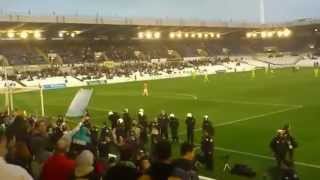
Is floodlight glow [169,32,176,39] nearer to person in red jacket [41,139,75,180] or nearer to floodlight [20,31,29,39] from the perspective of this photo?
floodlight [20,31,29,39]

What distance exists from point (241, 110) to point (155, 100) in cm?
999

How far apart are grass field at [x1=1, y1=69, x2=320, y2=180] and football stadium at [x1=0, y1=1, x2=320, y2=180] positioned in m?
0.08

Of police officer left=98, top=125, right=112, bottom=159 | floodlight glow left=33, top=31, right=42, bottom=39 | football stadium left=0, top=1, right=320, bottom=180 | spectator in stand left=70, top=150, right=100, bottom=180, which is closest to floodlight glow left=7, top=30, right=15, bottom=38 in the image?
football stadium left=0, top=1, right=320, bottom=180

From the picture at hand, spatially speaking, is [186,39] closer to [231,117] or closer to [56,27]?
[56,27]

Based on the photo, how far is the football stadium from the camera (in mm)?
8422

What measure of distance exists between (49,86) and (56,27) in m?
28.0

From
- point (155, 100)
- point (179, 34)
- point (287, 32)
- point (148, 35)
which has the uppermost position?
point (287, 32)

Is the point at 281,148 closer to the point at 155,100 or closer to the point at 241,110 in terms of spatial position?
the point at 241,110

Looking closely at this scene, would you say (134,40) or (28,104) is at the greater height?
(134,40)

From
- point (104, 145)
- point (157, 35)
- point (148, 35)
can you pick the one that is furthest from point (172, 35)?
point (104, 145)

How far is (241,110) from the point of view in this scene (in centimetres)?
3253

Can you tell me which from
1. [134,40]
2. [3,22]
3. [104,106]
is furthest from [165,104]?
[134,40]

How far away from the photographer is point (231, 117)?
97.3 ft

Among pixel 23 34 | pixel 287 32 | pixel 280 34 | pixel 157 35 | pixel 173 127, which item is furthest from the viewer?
pixel 280 34
